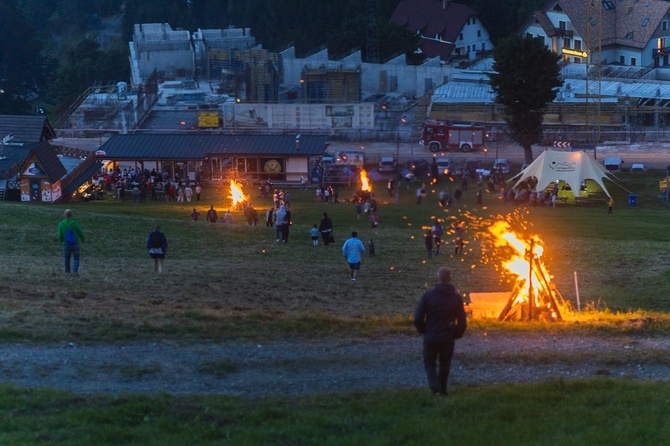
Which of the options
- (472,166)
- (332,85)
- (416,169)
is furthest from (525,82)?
(332,85)

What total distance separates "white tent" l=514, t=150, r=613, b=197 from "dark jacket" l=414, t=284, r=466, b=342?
43511mm

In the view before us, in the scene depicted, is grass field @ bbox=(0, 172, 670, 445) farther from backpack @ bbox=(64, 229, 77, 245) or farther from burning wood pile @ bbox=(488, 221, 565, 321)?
backpack @ bbox=(64, 229, 77, 245)

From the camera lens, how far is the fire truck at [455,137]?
7319 cm

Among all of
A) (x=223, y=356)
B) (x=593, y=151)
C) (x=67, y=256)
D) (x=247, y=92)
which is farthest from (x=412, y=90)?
(x=223, y=356)

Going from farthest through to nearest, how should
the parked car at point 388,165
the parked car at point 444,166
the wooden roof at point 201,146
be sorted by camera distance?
the parked car at point 388,165 → the parked car at point 444,166 → the wooden roof at point 201,146

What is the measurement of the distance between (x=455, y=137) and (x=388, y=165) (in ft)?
30.3

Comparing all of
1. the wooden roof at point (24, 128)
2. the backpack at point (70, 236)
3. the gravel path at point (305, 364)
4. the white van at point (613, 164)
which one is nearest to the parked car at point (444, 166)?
the white van at point (613, 164)

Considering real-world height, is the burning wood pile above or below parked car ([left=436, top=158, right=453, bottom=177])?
below

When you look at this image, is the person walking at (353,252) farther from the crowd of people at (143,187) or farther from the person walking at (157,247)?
the crowd of people at (143,187)

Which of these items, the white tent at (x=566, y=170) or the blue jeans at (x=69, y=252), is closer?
the blue jeans at (x=69, y=252)

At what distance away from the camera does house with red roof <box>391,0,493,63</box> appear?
114m

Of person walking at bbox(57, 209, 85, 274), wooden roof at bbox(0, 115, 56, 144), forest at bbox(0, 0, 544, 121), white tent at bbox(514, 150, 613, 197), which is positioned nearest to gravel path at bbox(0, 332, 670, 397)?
person walking at bbox(57, 209, 85, 274)

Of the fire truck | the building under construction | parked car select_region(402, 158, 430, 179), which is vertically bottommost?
parked car select_region(402, 158, 430, 179)

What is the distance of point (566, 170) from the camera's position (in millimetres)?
55219
